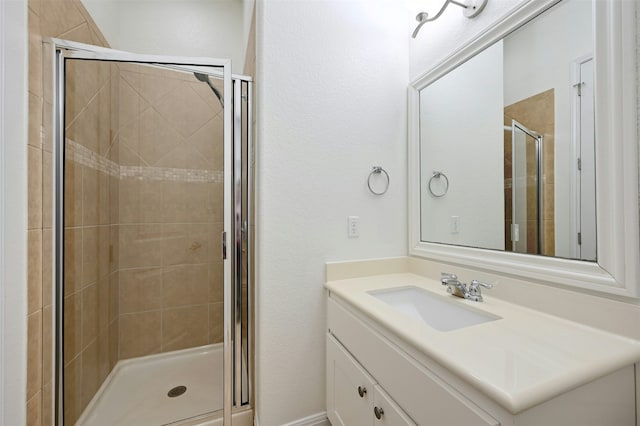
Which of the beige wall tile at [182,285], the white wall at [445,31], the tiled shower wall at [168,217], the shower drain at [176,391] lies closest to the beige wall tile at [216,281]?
the tiled shower wall at [168,217]

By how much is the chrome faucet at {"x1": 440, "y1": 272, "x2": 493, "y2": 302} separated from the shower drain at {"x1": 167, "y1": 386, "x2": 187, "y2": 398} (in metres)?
1.53

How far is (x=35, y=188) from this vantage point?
102cm

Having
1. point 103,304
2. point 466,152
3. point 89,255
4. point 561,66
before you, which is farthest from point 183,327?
point 561,66

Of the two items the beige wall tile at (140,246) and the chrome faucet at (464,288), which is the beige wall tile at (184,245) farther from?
the chrome faucet at (464,288)

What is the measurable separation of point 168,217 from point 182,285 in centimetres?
46


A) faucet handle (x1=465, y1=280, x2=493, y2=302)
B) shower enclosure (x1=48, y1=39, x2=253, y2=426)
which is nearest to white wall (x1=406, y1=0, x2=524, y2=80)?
shower enclosure (x1=48, y1=39, x2=253, y2=426)

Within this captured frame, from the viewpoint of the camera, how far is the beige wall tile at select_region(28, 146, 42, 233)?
100 cm

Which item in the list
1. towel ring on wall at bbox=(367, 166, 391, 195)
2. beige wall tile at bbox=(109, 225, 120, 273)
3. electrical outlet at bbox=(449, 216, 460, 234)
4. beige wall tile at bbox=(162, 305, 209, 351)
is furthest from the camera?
beige wall tile at bbox=(162, 305, 209, 351)

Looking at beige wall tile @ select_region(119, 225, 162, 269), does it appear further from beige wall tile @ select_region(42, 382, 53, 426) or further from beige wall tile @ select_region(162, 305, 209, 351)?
beige wall tile @ select_region(42, 382, 53, 426)

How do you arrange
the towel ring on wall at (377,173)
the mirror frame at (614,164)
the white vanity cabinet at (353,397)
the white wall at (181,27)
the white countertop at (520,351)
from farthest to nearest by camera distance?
the white wall at (181,27) < the towel ring on wall at (377,173) < the white vanity cabinet at (353,397) < the mirror frame at (614,164) < the white countertop at (520,351)

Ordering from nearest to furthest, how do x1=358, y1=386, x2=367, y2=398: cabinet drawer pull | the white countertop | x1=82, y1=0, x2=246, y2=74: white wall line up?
the white countertop
x1=358, y1=386, x2=367, y2=398: cabinet drawer pull
x1=82, y1=0, x2=246, y2=74: white wall

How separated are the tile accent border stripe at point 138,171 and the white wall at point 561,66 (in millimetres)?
1406

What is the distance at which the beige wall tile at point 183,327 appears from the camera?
1.63 metres

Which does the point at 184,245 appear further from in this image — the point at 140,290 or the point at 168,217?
the point at 140,290
